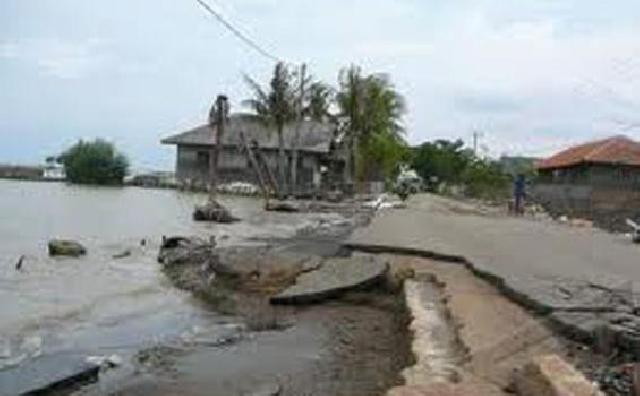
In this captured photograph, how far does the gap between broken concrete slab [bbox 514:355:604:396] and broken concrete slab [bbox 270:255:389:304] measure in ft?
23.0

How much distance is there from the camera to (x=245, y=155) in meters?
81.4

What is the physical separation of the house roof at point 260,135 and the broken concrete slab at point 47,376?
68644 millimetres

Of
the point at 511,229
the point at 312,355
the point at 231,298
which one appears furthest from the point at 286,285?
the point at 511,229

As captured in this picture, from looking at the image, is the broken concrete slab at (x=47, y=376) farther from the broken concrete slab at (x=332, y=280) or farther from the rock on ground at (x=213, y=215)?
the rock on ground at (x=213, y=215)

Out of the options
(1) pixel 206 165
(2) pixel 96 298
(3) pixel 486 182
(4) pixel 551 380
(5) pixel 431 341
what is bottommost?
(2) pixel 96 298

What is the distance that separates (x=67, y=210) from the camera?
5475 cm

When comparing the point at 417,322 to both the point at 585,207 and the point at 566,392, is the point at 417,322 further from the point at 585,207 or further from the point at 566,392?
the point at 585,207

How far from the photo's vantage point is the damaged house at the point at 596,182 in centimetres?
4234

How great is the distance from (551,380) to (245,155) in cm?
7491

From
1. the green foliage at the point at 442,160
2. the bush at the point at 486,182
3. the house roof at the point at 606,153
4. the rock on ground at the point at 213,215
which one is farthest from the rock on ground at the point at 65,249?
the green foliage at the point at 442,160

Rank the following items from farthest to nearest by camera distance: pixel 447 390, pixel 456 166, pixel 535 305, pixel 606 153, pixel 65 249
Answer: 1. pixel 456 166
2. pixel 606 153
3. pixel 65 249
4. pixel 535 305
5. pixel 447 390

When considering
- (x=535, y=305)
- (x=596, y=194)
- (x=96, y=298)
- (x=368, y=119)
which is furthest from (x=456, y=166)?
(x=535, y=305)

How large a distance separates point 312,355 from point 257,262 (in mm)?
7771

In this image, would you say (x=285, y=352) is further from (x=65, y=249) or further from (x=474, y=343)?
(x=65, y=249)
